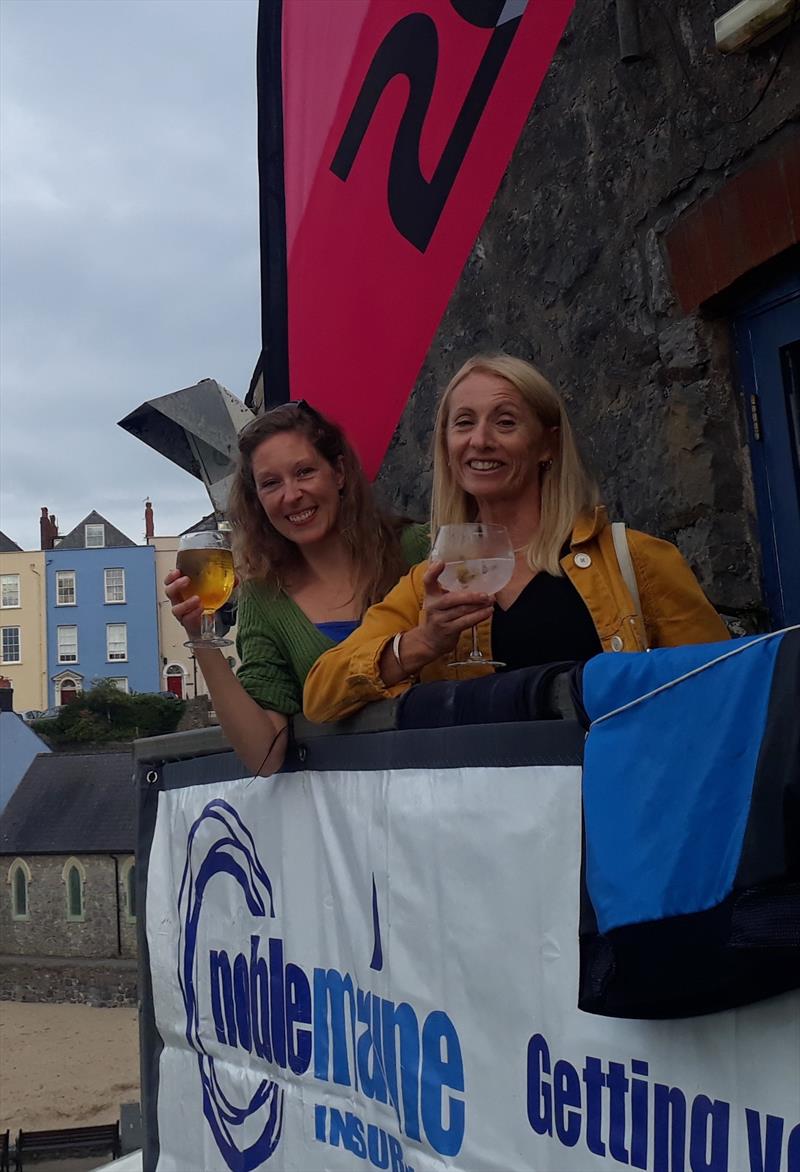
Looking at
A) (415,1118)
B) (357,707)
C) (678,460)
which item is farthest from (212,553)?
(678,460)

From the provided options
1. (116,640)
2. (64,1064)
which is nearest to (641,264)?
(64,1064)

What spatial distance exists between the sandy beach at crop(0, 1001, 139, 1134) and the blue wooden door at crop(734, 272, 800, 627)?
21.7m

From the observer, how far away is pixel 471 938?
2078 mm

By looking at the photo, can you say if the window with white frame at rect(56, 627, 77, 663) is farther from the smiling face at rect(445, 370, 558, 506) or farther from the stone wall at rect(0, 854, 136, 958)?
the smiling face at rect(445, 370, 558, 506)

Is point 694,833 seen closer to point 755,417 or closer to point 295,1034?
point 295,1034

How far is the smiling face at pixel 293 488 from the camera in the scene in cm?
307

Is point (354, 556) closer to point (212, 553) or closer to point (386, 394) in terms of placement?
point (212, 553)

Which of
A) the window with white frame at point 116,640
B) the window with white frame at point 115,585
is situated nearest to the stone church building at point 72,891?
the window with white frame at point 116,640

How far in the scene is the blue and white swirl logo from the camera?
279cm

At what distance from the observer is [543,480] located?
8.85 feet

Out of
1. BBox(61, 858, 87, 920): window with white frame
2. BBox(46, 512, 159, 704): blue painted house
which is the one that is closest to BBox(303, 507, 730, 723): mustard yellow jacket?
BBox(61, 858, 87, 920): window with white frame

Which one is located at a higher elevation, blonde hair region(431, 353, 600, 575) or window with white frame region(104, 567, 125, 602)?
window with white frame region(104, 567, 125, 602)

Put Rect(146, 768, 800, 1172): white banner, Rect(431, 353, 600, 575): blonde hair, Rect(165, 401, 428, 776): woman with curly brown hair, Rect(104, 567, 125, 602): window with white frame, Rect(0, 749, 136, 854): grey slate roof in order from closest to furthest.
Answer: Rect(146, 768, 800, 1172): white banner, Rect(431, 353, 600, 575): blonde hair, Rect(165, 401, 428, 776): woman with curly brown hair, Rect(0, 749, 136, 854): grey slate roof, Rect(104, 567, 125, 602): window with white frame

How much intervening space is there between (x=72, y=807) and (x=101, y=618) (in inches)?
931
